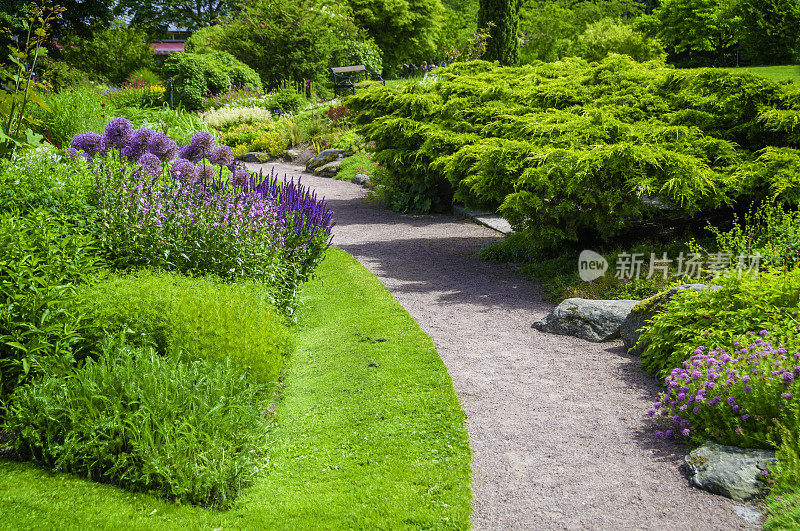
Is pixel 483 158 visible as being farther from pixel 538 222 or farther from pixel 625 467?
pixel 625 467

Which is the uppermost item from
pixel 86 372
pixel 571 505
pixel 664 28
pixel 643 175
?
pixel 664 28

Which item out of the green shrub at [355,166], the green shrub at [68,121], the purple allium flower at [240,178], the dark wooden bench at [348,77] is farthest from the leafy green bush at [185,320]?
the dark wooden bench at [348,77]

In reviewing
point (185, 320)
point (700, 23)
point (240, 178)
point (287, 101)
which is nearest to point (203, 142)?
point (240, 178)

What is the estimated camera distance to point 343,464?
3625 millimetres

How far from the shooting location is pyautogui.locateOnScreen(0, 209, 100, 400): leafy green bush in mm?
3660

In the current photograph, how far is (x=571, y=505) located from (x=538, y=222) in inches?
172

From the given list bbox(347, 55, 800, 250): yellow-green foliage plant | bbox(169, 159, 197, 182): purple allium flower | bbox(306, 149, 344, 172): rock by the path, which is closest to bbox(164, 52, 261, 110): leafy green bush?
bbox(306, 149, 344, 172): rock by the path

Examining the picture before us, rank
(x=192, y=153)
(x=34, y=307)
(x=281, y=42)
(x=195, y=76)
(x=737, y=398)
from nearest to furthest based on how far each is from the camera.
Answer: (x=737, y=398) < (x=34, y=307) < (x=192, y=153) < (x=195, y=76) < (x=281, y=42)

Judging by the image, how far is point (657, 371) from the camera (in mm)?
4672

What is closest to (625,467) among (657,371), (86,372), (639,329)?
(657,371)

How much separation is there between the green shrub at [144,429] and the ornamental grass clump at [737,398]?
99.2 inches

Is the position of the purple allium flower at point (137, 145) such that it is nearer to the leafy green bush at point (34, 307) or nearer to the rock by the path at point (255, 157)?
the leafy green bush at point (34, 307)

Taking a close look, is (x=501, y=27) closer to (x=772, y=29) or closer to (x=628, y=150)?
(x=772, y=29)

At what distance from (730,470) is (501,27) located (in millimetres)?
16929
